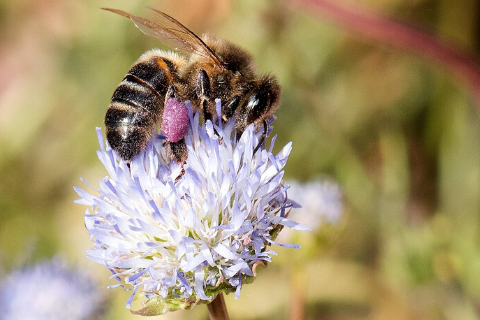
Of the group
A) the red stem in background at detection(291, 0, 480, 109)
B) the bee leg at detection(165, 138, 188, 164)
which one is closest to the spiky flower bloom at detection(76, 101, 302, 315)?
the bee leg at detection(165, 138, 188, 164)

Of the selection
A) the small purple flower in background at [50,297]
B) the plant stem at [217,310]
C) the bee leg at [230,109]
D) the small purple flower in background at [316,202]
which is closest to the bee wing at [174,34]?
the bee leg at [230,109]

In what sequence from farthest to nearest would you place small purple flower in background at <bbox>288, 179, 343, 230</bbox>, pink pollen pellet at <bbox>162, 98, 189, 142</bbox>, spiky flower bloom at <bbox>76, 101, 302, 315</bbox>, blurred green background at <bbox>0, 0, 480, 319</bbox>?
1. blurred green background at <bbox>0, 0, 480, 319</bbox>
2. small purple flower in background at <bbox>288, 179, 343, 230</bbox>
3. pink pollen pellet at <bbox>162, 98, 189, 142</bbox>
4. spiky flower bloom at <bbox>76, 101, 302, 315</bbox>

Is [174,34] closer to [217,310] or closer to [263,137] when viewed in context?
[263,137]

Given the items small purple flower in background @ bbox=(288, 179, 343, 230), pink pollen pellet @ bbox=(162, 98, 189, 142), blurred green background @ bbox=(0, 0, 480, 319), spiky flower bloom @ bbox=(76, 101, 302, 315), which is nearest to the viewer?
spiky flower bloom @ bbox=(76, 101, 302, 315)

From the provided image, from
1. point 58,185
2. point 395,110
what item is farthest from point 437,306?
point 58,185

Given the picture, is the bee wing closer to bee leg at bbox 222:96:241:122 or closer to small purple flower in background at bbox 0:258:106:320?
bee leg at bbox 222:96:241:122

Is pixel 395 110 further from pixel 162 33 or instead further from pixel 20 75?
pixel 20 75
